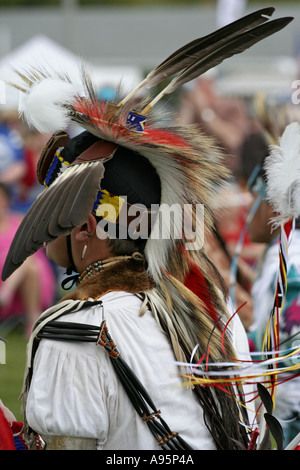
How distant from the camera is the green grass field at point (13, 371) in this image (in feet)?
17.8

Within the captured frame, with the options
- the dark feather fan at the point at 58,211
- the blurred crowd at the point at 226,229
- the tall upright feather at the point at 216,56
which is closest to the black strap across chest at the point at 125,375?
the dark feather fan at the point at 58,211

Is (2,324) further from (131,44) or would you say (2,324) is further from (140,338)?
(131,44)

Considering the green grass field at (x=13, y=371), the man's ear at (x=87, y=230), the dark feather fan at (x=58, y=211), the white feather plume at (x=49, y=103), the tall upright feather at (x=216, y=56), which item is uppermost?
the tall upright feather at (x=216, y=56)

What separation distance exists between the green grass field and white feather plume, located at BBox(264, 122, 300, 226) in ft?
10.4

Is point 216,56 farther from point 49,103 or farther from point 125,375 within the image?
point 125,375

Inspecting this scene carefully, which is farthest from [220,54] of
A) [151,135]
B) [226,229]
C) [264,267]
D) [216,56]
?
[226,229]

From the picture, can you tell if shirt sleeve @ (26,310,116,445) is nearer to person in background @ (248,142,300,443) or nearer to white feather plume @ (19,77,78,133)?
white feather plume @ (19,77,78,133)

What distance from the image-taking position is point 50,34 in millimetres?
22625

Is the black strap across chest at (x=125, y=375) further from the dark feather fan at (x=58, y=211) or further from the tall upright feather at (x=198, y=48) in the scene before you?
the tall upright feather at (x=198, y=48)

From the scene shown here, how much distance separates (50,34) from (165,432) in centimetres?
2190

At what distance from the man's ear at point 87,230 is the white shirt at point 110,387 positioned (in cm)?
19

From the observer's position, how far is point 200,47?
2135 millimetres

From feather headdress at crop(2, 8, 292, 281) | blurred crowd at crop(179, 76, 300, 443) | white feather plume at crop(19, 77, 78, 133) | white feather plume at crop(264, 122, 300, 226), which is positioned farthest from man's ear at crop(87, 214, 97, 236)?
white feather plume at crop(264, 122, 300, 226)

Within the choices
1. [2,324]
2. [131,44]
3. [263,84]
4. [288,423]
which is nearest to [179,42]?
[131,44]
